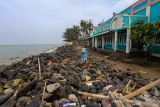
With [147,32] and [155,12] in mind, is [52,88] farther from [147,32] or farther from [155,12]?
[155,12]

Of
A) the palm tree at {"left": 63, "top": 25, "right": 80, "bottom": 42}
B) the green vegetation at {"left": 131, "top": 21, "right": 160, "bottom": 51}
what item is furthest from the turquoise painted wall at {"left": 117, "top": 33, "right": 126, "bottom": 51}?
the palm tree at {"left": 63, "top": 25, "right": 80, "bottom": 42}

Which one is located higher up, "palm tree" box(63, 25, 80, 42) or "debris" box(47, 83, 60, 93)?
"palm tree" box(63, 25, 80, 42)

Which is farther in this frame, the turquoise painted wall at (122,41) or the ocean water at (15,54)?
the ocean water at (15,54)

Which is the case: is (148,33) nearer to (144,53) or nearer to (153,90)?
(144,53)

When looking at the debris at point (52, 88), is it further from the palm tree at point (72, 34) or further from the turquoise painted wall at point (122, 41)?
the palm tree at point (72, 34)

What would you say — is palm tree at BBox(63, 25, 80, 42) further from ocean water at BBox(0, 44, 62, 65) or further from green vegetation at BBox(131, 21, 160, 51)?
Result: green vegetation at BBox(131, 21, 160, 51)

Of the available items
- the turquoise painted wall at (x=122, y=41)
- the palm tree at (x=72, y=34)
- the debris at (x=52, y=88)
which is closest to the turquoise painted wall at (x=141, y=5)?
the turquoise painted wall at (x=122, y=41)

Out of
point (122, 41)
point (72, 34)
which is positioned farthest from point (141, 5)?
point (72, 34)

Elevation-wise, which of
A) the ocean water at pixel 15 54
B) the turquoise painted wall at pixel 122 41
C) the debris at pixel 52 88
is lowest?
the ocean water at pixel 15 54

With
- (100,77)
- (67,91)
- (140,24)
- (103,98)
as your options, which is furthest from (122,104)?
(140,24)

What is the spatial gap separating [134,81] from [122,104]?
2.66 m

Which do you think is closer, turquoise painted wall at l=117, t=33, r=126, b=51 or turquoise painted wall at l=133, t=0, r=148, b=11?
turquoise painted wall at l=133, t=0, r=148, b=11

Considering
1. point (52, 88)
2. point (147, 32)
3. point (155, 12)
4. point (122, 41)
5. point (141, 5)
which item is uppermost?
point (141, 5)

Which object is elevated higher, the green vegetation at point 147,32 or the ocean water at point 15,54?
the green vegetation at point 147,32
